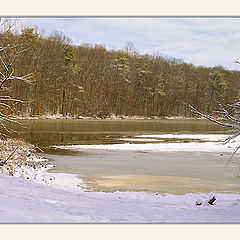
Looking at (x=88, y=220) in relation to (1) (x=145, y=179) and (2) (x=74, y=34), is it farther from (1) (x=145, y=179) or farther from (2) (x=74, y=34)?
(2) (x=74, y=34)

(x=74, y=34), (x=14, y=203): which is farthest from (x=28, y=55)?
(x=14, y=203)

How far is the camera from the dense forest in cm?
1497

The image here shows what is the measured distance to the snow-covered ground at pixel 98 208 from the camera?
657 centimetres

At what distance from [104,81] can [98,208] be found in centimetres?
2504

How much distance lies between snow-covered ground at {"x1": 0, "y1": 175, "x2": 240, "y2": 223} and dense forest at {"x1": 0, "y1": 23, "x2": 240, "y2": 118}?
4.03m

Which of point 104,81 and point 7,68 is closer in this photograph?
point 7,68

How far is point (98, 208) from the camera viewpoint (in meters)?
7.59

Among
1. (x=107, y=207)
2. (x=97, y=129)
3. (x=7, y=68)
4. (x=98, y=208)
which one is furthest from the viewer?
(x=97, y=129)

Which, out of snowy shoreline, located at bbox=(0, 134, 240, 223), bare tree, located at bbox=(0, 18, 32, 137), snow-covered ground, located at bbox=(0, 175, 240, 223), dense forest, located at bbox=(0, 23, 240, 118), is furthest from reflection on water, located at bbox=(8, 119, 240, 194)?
dense forest, located at bbox=(0, 23, 240, 118)

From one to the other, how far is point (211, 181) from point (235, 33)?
16.1ft

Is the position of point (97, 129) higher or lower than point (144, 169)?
higher

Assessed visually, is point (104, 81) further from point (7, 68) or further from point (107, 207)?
point (107, 207)

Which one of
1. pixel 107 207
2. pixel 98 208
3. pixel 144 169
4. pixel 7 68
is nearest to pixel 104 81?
pixel 144 169

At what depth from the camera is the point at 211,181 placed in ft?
40.7
